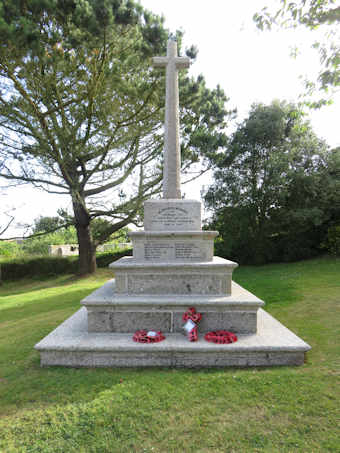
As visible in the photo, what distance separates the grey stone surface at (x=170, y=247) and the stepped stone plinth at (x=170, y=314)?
0.06 ft

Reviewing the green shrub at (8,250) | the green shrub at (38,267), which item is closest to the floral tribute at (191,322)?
the green shrub at (38,267)

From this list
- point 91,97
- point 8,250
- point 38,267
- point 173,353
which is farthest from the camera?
point 8,250

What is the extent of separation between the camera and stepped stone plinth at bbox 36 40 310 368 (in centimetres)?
320

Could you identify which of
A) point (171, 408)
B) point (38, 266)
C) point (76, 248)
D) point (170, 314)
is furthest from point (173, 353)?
point (38, 266)

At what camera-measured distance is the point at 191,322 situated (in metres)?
3.50

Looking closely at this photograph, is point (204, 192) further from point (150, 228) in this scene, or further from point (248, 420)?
point (248, 420)

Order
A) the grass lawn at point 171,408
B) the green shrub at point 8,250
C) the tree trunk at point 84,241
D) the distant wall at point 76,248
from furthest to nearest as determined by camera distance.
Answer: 1. the distant wall at point 76,248
2. the green shrub at point 8,250
3. the tree trunk at point 84,241
4. the grass lawn at point 171,408

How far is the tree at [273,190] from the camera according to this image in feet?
44.7

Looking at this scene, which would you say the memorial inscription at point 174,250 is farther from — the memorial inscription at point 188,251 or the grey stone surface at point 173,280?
the grey stone surface at point 173,280

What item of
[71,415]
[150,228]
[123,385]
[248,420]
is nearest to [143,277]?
[150,228]

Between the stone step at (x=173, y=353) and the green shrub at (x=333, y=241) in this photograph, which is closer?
the stone step at (x=173, y=353)

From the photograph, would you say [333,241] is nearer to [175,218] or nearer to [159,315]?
[175,218]

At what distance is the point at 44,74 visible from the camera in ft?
29.2

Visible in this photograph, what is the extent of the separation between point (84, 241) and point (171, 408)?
12.3 meters
